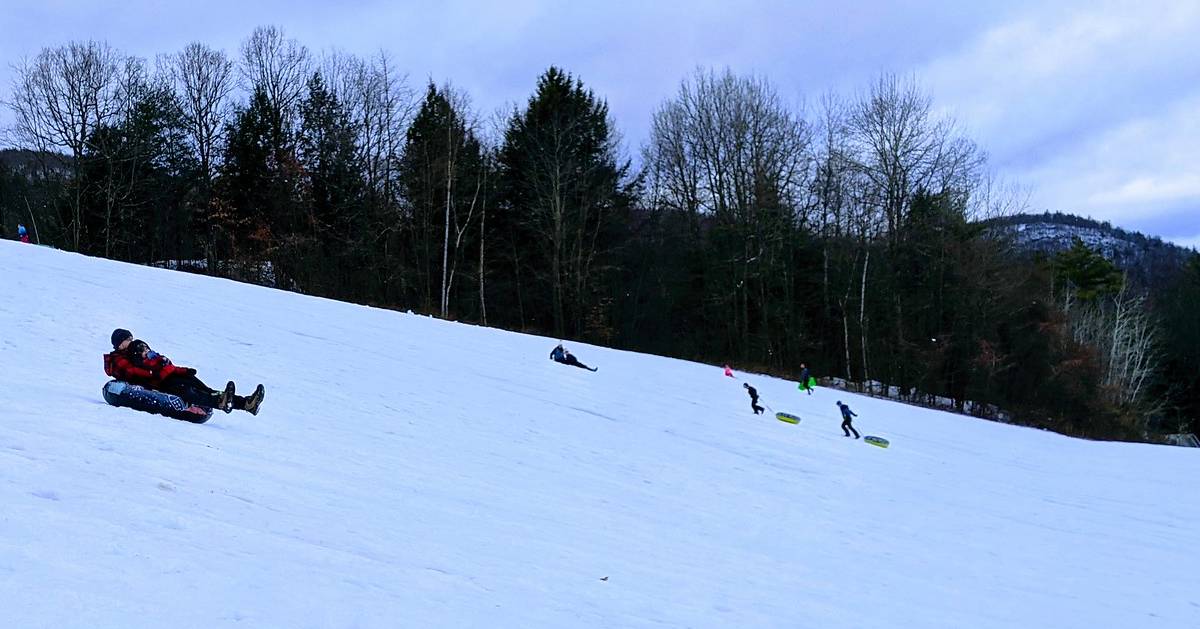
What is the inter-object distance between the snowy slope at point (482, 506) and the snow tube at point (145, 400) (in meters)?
0.18

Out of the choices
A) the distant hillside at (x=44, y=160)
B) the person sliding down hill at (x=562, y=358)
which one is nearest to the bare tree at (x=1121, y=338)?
the person sliding down hill at (x=562, y=358)

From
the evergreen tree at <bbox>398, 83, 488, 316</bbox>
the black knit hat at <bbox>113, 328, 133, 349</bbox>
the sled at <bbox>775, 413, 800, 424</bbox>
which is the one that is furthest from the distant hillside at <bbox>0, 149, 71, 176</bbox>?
the sled at <bbox>775, 413, 800, 424</bbox>

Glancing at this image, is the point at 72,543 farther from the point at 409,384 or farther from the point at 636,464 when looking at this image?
the point at 409,384

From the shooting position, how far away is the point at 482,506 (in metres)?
7.48

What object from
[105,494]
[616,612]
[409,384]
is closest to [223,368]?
[409,384]

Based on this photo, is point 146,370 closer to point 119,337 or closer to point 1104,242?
point 119,337

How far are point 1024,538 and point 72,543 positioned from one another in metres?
10.7

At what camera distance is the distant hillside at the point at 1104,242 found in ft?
140

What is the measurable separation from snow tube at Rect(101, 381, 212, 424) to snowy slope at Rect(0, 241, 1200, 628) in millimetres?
175

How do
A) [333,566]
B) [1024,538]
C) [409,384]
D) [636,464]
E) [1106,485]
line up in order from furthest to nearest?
[1106,485]
[409,384]
[636,464]
[1024,538]
[333,566]

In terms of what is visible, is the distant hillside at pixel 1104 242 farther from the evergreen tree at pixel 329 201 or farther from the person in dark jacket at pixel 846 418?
the evergreen tree at pixel 329 201

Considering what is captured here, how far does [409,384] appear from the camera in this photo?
14070 millimetres

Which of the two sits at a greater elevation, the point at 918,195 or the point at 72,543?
the point at 918,195

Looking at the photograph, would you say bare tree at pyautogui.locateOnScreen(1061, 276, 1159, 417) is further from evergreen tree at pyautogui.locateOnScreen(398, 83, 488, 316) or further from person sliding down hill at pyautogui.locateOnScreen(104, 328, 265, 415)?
person sliding down hill at pyautogui.locateOnScreen(104, 328, 265, 415)
